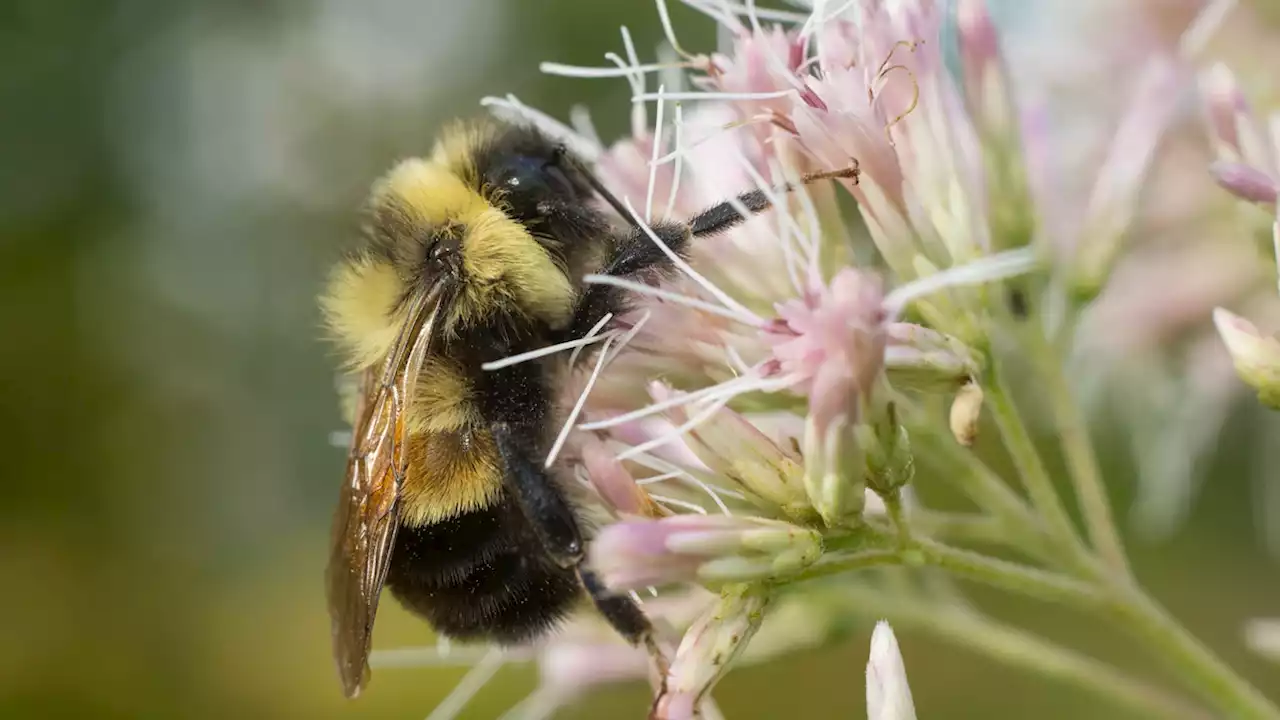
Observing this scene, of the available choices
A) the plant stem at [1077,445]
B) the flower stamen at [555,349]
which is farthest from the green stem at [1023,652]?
the flower stamen at [555,349]

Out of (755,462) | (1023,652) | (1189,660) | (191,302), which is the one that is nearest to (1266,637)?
(1189,660)

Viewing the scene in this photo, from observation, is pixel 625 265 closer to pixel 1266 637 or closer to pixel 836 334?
pixel 836 334

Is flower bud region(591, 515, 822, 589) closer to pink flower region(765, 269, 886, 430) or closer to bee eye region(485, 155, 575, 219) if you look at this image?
pink flower region(765, 269, 886, 430)

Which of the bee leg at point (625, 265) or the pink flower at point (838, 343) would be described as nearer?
the pink flower at point (838, 343)

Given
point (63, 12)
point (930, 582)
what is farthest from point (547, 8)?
point (930, 582)

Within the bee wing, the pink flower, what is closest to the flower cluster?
the pink flower

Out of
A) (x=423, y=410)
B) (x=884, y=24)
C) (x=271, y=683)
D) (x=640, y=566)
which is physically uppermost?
(x=884, y=24)

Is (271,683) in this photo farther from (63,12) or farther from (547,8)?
(63,12)

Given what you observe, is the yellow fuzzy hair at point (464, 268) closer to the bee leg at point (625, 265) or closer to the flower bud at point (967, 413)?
the bee leg at point (625, 265)
